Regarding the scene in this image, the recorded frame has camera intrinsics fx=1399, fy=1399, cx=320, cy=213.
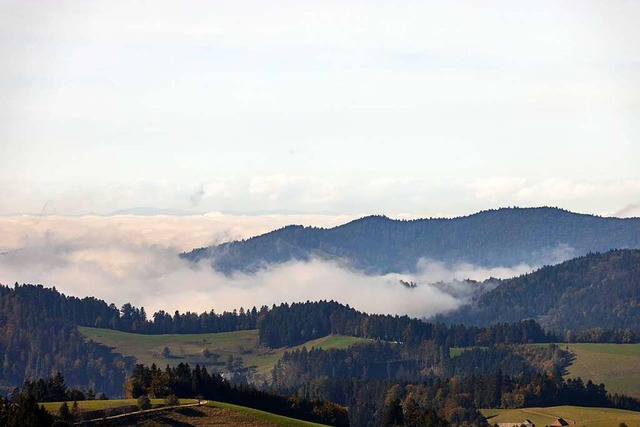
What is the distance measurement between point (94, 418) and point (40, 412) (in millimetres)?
21870

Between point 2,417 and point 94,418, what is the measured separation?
23.8 meters

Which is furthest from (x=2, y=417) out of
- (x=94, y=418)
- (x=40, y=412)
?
(x=94, y=418)

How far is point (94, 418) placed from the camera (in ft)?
652

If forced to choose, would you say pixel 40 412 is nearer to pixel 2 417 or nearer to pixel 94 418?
pixel 2 417

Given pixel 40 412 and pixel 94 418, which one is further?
pixel 94 418

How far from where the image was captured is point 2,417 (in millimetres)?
176500

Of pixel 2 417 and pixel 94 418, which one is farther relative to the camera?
pixel 94 418

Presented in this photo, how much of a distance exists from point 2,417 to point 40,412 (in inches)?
186

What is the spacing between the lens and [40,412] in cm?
17738
